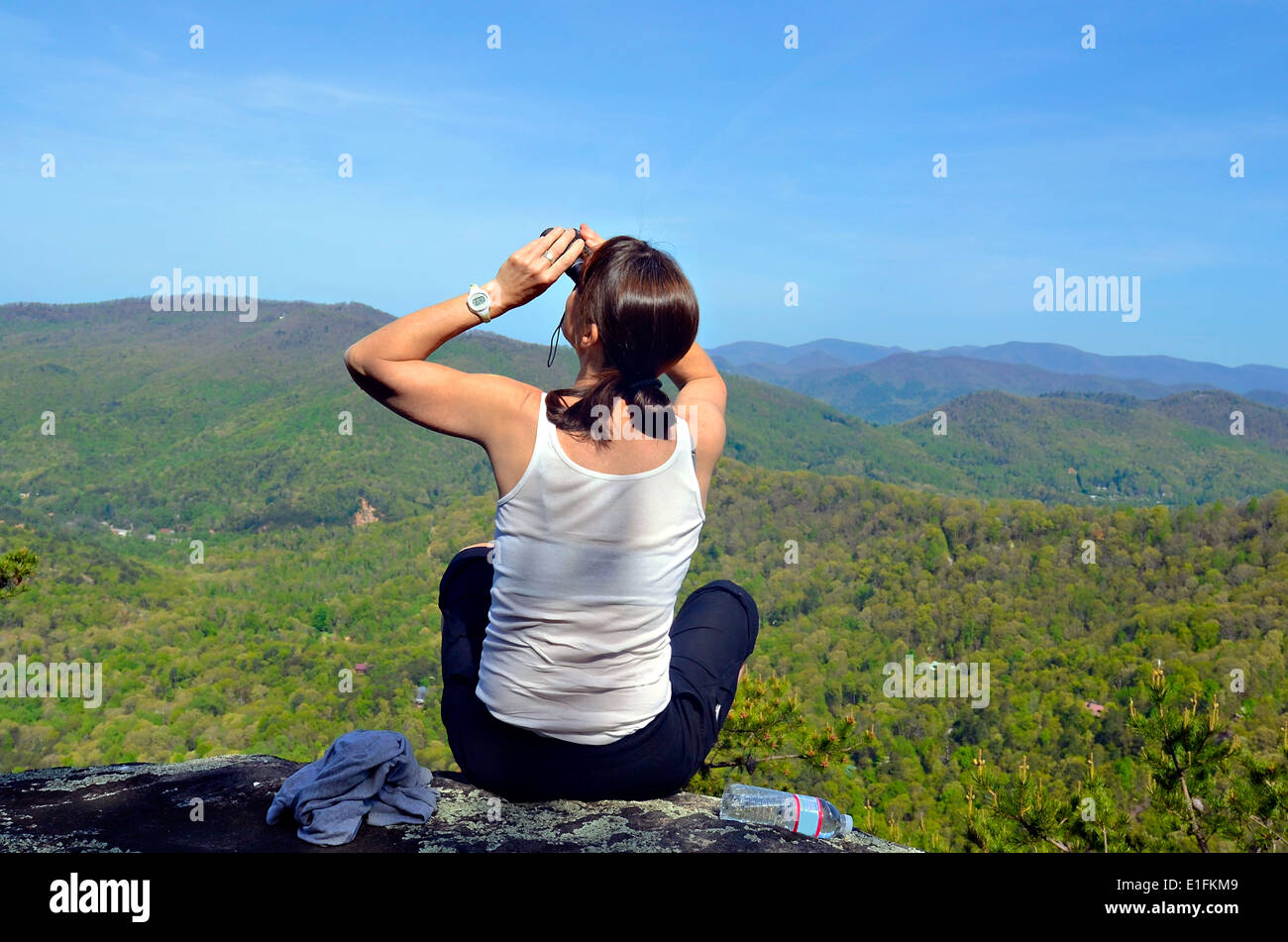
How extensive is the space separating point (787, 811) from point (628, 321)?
4.60 feet

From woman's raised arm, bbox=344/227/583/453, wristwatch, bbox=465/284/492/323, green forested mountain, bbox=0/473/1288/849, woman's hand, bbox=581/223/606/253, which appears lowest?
green forested mountain, bbox=0/473/1288/849

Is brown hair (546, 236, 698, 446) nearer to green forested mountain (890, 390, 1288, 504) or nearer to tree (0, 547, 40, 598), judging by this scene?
tree (0, 547, 40, 598)

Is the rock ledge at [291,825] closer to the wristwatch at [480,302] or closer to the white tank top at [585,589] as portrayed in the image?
the white tank top at [585,589]

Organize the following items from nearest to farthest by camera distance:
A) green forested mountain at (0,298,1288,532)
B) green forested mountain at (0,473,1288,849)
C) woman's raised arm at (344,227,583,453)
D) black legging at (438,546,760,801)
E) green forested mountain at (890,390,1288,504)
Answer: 1. woman's raised arm at (344,227,583,453)
2. black legging at (438,546,760,801)
3. green forested mountain at (0,473,1288,849)
4. green forested mountain at (0,298,1288,532)
5. green forested mountain at (890,390,1288,504)

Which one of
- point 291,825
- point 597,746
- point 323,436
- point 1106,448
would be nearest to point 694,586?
point 597,746

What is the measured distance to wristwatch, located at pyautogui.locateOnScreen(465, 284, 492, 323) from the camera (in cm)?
220

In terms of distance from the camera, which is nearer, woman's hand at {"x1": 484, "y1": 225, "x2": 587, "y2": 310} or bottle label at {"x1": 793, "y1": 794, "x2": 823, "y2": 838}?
woman's hand at {"x1": 484, "y1": 225, "x2": 587, "y2": 310}

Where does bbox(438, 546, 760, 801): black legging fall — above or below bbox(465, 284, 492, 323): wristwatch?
below

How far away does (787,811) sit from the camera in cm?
239

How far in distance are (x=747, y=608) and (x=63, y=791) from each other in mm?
2074

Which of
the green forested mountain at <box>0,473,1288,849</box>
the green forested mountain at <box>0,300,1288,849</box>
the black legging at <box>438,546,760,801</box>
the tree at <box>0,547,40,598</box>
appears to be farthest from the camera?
the green forested mountain at <box>0,473,1288,849</box>

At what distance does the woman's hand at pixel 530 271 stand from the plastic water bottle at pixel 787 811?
1513mm

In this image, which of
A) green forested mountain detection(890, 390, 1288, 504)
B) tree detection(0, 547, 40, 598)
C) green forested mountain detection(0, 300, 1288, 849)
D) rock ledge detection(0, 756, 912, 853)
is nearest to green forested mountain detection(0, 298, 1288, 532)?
green forested mountain detection(890, 390, 1288, 504)

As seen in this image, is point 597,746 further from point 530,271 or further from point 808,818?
point 530,271
